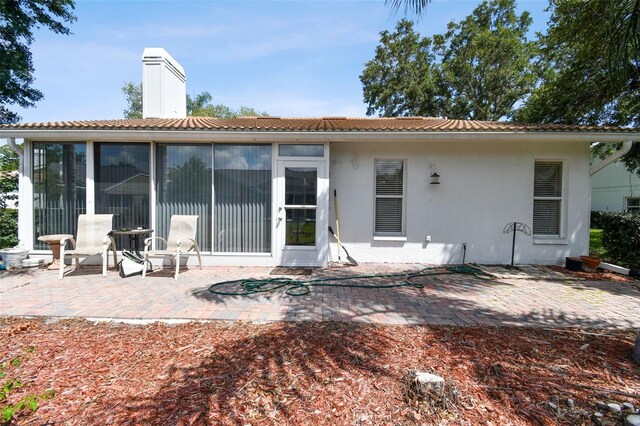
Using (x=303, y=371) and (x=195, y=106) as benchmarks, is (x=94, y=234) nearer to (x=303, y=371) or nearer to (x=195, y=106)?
(x=303, y=371)

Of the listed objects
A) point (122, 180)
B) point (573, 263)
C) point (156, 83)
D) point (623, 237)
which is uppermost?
point (156, 83)

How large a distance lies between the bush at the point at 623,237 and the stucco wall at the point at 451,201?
3.73 feet

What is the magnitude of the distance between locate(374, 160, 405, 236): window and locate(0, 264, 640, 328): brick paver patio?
1.78 m

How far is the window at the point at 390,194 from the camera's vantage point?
23.5ft

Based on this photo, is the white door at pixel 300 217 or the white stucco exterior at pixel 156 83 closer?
the white door at pixel 300 217

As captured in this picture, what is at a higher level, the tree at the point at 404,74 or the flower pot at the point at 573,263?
the tree at the point at 404,74

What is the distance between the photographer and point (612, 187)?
22.5 metres

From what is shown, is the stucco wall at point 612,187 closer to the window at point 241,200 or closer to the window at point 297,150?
the window at point 297,150

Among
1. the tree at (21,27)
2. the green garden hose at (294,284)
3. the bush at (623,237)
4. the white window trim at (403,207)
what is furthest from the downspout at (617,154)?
the tree at (21,27)

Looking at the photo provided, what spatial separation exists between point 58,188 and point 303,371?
7375 mm

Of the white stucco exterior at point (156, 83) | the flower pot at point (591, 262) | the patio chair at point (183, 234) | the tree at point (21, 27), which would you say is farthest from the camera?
the tree at point (21, 27)

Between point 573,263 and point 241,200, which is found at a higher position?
point 241,200

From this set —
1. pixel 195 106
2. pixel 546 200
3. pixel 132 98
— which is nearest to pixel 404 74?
pixel 546 200

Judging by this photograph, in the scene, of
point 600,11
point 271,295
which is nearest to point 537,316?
point 271,295
